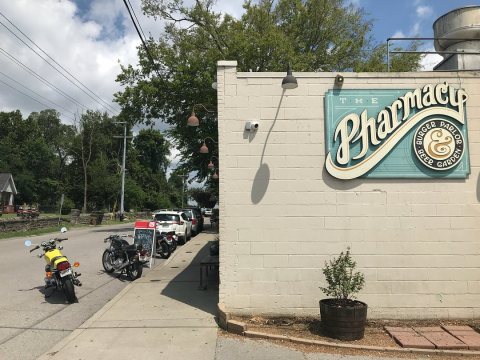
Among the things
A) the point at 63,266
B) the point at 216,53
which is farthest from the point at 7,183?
the point at 63,266

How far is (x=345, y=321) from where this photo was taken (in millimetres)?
5883

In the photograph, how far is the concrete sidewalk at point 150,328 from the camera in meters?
5.55

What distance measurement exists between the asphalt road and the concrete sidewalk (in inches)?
15.7

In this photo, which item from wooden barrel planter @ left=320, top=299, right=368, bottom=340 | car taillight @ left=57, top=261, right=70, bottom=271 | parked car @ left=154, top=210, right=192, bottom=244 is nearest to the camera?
wooden barrel planter @ left=320, top=299, right=368, bottom=340

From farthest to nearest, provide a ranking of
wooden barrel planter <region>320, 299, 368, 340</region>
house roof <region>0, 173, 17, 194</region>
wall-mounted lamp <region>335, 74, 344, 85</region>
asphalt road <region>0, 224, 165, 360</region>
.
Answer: house roof <region>0, 173, 17, 194</region> → wall-mounted lamp <region>335, 74, 344, 85</region> → asphalt road <region>0, 224, 165, 360</region> → wooden barrel planter <region>320, 299, 368, 340</region>

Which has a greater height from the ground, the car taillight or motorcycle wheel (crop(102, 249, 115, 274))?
the car taillight

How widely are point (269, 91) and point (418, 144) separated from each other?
2.58 metres

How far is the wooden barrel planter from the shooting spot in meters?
5.88

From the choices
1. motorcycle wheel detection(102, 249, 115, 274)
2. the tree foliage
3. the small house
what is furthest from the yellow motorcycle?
the small house

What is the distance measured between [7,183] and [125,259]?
55.7 metres

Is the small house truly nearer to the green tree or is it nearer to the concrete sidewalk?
the green tree

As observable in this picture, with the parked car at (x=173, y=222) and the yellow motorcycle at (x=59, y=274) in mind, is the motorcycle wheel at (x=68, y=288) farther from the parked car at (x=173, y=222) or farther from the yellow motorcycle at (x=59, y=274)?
the parked car at (x=173, y=222)

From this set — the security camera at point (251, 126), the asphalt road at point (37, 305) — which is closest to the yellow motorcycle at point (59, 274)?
the asphalt road at point (37, 305)

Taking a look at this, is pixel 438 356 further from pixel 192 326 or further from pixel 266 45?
pixel 266 45
